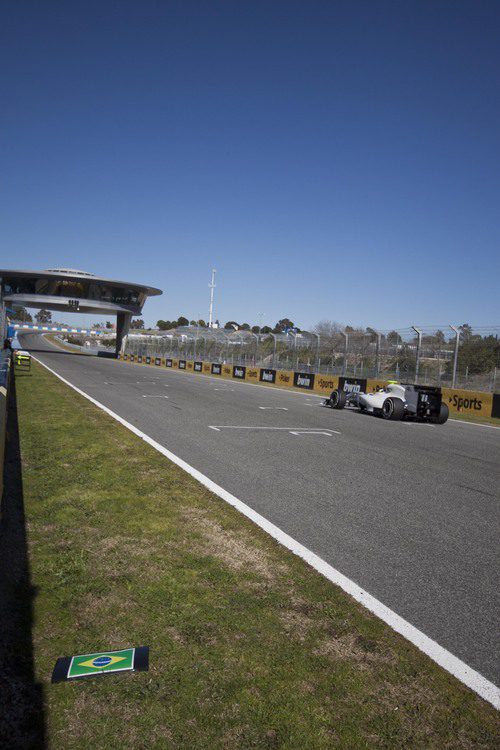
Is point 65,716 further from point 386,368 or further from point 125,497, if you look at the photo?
point 386,368

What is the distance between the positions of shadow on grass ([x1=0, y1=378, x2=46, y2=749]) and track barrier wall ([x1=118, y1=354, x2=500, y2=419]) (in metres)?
17.9

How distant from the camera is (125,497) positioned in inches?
218

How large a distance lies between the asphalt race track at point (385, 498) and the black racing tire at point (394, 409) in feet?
5.75

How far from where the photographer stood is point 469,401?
20562mm

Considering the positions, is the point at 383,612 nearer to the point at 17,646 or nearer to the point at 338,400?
the point at 17,646

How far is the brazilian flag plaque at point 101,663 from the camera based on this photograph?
2.59 metres

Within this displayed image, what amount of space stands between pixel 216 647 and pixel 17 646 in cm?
102

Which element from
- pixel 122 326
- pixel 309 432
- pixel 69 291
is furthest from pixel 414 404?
pixel 122 326

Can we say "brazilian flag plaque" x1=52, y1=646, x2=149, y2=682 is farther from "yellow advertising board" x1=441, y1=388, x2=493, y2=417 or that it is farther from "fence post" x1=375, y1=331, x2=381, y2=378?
"fence post" x1=375, y1=331, x2=381, y2=378

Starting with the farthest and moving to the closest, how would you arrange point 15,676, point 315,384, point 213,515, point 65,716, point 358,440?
1. point 315,384
2. point 358,440
3. point 213,515
4. point 15,676
5. point 65,716

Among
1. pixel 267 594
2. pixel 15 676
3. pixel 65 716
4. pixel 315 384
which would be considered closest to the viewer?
pixel 65 716

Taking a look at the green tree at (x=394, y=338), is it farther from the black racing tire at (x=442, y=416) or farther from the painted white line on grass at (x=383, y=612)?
the painted white line on grass at (x=383, y=612)

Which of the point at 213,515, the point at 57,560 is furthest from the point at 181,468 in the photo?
the point at 57,560

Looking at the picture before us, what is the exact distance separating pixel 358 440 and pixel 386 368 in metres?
15.3
